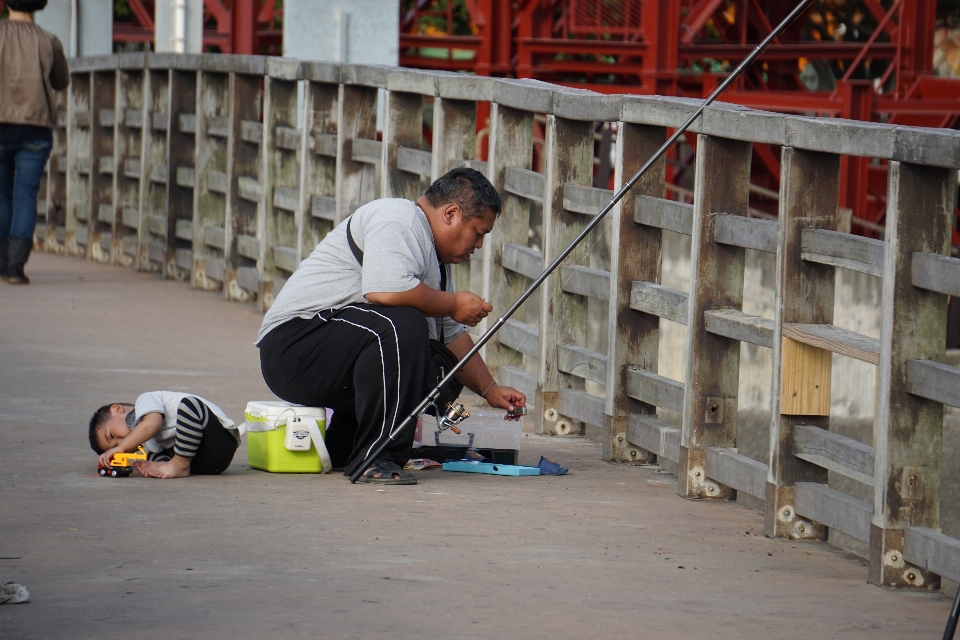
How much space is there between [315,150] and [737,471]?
5232 millimetres

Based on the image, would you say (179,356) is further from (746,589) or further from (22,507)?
(746,589)

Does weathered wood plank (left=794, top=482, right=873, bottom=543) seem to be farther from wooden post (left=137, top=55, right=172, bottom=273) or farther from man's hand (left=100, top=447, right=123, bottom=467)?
wooden post (left=137, top=55, right=172, bottom=273)

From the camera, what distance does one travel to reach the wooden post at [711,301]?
224 inches

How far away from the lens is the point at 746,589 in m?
4.51

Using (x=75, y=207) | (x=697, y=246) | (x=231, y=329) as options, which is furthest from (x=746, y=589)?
(x=75, y=207)

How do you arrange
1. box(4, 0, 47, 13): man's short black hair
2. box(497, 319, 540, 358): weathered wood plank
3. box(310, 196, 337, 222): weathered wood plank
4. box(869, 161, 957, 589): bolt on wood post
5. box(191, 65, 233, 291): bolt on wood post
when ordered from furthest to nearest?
box(191, 65, 233, 291): bolt on wood post → box(4, 0, 47, 13): man's short black hair → box(310, 196, 337, 222): weathered wood plank → box(497, 319, 540, 358): weathered wood plank → box(869, 161, 957, 589): bolt on wood post

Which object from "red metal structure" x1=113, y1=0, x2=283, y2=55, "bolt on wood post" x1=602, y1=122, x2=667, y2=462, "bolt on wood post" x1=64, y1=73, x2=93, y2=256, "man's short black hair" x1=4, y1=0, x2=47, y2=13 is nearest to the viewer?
"bolt on wood post" x1=602, y1=122, x2=667, y2=462

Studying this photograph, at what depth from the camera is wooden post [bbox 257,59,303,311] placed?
10633mm

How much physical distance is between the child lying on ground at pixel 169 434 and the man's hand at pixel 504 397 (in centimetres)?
94

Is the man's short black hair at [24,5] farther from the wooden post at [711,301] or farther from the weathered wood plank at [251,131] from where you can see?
the wooden post at [711,301]

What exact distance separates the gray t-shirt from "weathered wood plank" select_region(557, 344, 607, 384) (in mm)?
869

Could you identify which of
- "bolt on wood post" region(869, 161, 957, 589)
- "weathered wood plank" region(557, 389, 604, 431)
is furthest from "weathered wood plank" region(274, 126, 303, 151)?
"bolt on wood post" region(869, 161, 957, 589)

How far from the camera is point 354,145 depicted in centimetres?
972

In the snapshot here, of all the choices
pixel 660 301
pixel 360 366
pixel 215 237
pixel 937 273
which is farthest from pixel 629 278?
pixel 215 237
